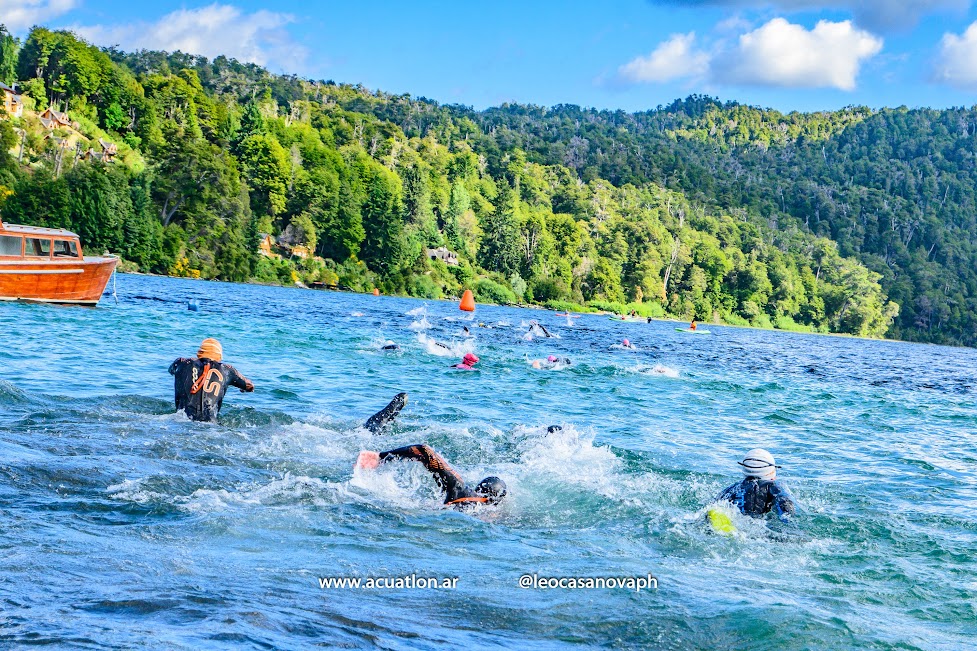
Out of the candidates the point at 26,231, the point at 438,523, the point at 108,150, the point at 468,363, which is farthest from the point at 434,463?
the point at 108,150

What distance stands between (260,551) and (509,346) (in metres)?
29.4

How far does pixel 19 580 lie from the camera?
5941mm

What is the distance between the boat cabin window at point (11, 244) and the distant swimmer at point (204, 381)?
20043 mm

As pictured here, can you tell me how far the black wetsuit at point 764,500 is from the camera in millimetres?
9789

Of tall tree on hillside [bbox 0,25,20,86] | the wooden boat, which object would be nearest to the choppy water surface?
the wooden boat

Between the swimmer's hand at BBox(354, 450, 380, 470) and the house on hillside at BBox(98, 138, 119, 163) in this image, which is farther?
the house on hillside at BBox(98, 138, 119, 163)

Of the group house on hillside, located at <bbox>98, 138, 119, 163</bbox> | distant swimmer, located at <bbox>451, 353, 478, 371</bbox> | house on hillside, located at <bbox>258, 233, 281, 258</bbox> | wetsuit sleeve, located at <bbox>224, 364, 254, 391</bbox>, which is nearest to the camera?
wetsuit sleeve, located at <bbox>224, 364, 254, 391</bbox>

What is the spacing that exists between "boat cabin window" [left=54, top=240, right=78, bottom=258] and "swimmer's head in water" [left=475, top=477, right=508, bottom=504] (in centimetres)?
2647


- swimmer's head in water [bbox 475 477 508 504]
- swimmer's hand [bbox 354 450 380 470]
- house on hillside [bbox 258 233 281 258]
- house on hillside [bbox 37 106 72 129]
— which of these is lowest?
swimmer's head in water [bbox 475 477 508 504]

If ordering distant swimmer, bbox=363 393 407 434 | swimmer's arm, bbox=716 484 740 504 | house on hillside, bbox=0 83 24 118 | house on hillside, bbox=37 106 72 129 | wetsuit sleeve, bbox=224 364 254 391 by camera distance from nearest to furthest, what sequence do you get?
swimmer's arm, bbox=716 484 740 504 < wetsuit sleeve, bbox=224 364 254 391 < distant swimmer, bbox=363 393 407 434 < house on hillside, bbox=0 83 24 118 < house on hillside, bbox=37 106 72 129

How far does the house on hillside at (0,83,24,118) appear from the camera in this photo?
9719 cm

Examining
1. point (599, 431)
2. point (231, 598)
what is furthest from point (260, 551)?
point (599, 431)

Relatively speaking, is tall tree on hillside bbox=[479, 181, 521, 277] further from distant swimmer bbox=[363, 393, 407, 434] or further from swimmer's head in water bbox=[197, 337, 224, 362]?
swimmer's head in water bbox=[197, 337, 224, 362]

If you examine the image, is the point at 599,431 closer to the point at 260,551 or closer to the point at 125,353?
the point at 260,551
